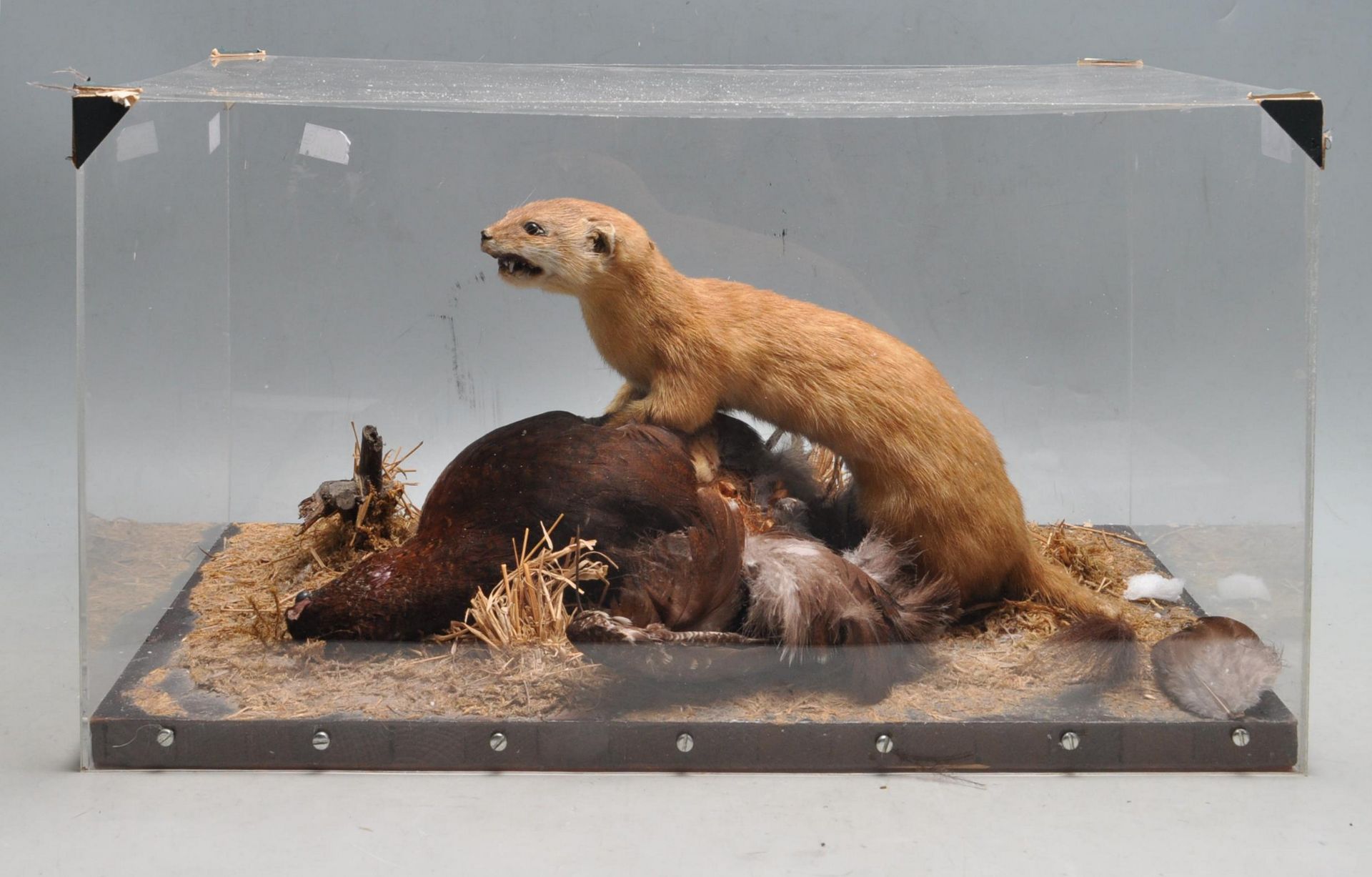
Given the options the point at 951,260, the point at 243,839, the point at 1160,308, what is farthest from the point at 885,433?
the point at 243,839

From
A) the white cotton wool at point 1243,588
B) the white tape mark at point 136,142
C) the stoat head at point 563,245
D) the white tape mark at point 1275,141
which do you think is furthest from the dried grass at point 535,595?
the white tape mark at point 1275,141

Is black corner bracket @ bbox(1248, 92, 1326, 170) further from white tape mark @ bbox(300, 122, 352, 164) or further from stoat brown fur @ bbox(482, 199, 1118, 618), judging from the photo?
white tape mark @ bbox(300, 122, 352, 164)

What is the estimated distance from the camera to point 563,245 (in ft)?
12.3

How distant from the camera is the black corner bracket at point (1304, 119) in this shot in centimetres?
362

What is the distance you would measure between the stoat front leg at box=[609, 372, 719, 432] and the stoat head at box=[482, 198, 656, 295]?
1.03 feet

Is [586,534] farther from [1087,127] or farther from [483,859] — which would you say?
[1087,127]

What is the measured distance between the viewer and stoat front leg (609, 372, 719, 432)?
389cm

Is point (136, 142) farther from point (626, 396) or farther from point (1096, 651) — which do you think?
point (1096, 651)

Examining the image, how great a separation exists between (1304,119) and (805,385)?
1.38 m

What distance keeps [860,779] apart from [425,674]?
1.06 meters

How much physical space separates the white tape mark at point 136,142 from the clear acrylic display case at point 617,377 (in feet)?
0.05

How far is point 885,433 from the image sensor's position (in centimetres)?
384

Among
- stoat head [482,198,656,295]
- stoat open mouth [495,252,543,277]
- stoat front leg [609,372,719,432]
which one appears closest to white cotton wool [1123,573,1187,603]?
stoat front leg [609,372,719,432]

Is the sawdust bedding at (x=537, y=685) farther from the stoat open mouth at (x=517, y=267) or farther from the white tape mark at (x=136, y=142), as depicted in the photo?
the white tape mark at (x=136, y=142)
